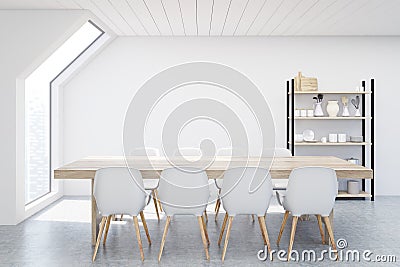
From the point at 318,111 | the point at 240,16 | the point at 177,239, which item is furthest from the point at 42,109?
the point at 318,111

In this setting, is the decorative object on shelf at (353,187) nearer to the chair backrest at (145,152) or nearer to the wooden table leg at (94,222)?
the chair backrest at (145,152)

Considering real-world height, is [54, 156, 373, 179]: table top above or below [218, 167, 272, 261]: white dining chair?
above

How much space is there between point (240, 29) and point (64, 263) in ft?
13.7

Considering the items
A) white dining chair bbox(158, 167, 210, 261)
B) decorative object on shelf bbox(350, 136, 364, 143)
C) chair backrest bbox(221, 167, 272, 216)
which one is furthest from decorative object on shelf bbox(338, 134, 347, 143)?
white dining chair bbox(158, 167, 210, 261)

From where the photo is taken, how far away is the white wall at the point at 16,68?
5375mm

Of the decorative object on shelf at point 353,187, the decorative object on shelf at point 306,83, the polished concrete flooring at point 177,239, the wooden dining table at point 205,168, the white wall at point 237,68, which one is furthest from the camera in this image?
the white wall at point 237,68

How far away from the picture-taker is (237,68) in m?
7.54

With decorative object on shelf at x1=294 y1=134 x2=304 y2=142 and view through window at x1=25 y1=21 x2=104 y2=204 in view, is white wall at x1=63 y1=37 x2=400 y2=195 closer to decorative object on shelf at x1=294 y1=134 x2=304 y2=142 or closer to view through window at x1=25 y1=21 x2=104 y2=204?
decorative object on shelf at x1=294 y1=134 x2=304 y2=142

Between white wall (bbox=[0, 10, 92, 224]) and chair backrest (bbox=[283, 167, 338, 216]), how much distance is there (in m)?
3.04

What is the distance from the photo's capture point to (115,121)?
24.7 ft

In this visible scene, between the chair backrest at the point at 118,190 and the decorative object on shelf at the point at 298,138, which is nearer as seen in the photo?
the chair backrest at the point at 118,190

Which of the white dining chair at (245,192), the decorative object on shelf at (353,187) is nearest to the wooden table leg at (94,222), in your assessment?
the white dining chair at (245,192)

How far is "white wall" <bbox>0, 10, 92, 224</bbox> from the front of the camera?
5.38 m

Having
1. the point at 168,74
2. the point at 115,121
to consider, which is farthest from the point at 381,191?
the point at 115,121
